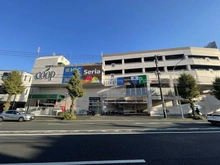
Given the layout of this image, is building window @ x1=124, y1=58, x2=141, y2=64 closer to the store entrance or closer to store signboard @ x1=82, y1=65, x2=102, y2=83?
store signboard @ x1=82, y1=65, x2=102, y2=83

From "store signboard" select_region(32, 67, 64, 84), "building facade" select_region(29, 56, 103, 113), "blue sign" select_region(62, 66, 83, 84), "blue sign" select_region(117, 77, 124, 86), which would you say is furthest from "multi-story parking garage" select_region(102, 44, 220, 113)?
"store signboard" select_region(32, 67, 64, 84)

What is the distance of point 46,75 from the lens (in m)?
30.9

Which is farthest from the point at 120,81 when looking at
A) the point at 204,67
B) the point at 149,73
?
the point at 204,67

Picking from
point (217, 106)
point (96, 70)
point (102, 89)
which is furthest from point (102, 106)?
point (217, 106)

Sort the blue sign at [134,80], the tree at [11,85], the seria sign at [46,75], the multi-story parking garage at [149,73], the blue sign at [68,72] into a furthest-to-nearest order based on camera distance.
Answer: the seria sign at [46,75], the blue sign at [68,72], the blue sign at [134,80], the multi-story parking garage at [149,73], the tree at [11,85]

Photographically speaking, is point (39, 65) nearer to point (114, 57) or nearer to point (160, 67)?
point (114, 57)

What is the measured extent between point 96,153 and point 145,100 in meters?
24.2

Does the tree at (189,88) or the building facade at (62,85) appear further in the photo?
the building facade at (62,85)

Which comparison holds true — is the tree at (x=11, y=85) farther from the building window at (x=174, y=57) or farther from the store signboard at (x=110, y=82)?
the building window at (x=174, y=57)

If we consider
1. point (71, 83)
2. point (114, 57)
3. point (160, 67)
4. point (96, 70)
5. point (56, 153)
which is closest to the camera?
point (56, 153)

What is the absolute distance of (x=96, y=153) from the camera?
3.96 m

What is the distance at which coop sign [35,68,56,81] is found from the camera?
1199 inches

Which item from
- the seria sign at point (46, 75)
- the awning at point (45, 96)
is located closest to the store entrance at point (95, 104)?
the awning at point (45, 96)

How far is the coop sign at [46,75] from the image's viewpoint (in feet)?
99.9
